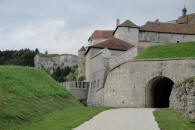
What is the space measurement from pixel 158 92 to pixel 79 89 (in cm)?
1649

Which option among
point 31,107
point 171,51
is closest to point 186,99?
point 31,107

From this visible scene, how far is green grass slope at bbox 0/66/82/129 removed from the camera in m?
14.1

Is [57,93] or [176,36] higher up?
[176,36]

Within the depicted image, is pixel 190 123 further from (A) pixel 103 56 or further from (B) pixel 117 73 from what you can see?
(A) pixel 103 56

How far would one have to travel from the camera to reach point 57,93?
27.5 metres

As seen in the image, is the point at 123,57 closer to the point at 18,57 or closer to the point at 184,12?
the point at 184,12

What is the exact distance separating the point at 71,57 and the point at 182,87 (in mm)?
94219

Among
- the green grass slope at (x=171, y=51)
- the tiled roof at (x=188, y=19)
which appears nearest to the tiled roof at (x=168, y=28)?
the tiled roof at (x=188, y=19)

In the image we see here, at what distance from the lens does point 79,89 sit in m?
47.4

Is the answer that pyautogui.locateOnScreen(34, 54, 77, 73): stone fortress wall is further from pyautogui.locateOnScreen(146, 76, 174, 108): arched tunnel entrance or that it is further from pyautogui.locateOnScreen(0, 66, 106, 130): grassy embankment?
pyautogui.locateOnScreen(0, 66, 106, 130): grassy embankment

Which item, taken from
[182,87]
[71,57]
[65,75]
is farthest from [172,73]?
[71,57]

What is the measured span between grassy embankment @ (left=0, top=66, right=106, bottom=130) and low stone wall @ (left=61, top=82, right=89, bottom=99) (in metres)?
17.6

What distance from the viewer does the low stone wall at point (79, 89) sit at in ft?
155

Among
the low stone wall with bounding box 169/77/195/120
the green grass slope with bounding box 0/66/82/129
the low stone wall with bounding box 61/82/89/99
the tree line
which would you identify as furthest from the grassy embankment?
the tree line
